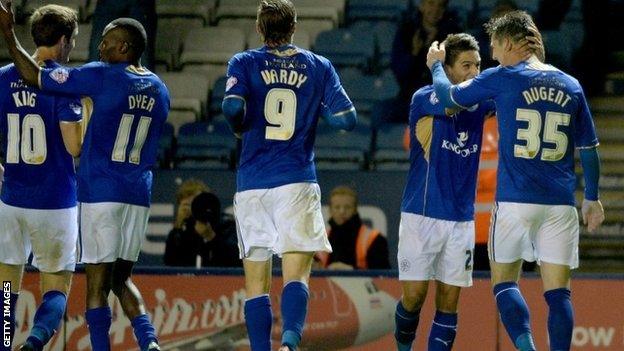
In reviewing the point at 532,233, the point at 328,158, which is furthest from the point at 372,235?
the point at 532,233

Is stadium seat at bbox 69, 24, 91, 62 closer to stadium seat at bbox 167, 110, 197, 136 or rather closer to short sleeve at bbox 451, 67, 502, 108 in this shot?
stadium seat at bbox 167, 110, 197, 136

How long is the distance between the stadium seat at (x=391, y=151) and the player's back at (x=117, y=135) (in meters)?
4.32

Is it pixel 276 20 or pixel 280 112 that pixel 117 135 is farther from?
pixel 276 20

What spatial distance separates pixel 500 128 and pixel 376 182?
10.9 feet

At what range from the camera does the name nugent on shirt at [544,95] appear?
7.11 metres

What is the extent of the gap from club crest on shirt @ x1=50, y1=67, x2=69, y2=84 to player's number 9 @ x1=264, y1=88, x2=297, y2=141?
105 centimetres

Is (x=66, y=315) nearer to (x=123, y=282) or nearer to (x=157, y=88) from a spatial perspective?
(x=123, y=282)

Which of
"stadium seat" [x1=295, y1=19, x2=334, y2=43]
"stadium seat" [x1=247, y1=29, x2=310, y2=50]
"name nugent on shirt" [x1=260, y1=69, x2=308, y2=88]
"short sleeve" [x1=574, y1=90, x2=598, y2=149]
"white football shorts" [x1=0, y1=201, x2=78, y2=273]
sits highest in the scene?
"stadium seat" [x1=295, y1=19, x2=334, y2=43]

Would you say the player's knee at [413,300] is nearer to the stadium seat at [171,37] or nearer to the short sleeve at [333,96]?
the short sleeve at [333,96]

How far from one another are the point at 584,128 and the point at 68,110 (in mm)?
2690

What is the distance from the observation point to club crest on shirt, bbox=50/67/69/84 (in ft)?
23.4

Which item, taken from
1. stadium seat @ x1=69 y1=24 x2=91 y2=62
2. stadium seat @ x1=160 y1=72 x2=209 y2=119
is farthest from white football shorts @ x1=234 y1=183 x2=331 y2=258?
stadium seat @ x1=69 y1=24 x2=91 y2=62

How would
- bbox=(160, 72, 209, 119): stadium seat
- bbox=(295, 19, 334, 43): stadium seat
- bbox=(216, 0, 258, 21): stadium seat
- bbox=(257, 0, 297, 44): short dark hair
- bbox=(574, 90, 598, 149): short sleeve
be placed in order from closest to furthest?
1. bbox=(257, 0, 297, 44): short dark hair
2. bbox=(574, 90, 598, 149): short sleeve
3. bbox=(160, 72, 209, 119): stadium seat
4. bbox=(295, 19, 334, 43): stadium seat
5. bbox=(216, 0, 258, 21): stadium seat

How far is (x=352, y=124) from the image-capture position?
22.9 ft
